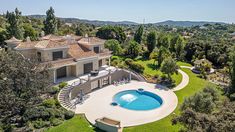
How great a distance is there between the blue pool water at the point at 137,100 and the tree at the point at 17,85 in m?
12.4

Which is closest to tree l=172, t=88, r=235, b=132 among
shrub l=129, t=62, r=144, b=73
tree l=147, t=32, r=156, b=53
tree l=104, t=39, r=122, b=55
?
shrub l=129, t=62, r=144, b=73

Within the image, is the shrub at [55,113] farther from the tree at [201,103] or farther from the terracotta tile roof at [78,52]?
the tree at [201,103]

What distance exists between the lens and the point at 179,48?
62219 mm

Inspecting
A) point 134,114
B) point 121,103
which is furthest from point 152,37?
point 134,114

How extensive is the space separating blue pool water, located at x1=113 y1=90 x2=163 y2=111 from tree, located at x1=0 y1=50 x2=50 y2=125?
40.8 feet

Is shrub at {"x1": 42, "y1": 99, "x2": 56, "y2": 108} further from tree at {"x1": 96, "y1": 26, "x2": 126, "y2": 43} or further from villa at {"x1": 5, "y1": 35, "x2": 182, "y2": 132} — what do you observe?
tree at {"x1": 96, "y1": 26, "x2": 126, "y2": 43}

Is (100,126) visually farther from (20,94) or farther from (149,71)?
(149,71)

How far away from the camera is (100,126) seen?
22.4 m

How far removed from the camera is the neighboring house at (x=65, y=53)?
3222 centimetres

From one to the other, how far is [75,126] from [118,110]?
22.1 ft

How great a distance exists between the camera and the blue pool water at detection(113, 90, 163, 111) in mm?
29902

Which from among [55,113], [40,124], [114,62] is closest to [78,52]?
[114,62]

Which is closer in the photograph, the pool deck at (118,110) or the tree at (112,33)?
the pool deck at (118,110)

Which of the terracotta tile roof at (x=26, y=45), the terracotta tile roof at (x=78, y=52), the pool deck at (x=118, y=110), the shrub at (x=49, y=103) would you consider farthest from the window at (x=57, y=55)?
the shrub at (x=49, y=103)
